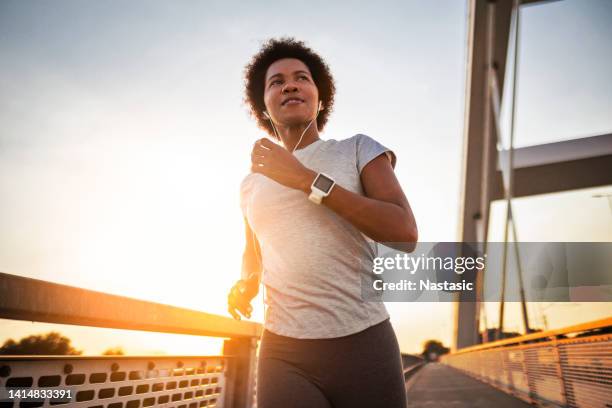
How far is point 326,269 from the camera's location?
1075 millimetres

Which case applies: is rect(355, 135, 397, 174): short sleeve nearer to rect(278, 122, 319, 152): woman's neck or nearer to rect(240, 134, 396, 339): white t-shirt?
rect(240, 134, 396, 339): white t-shirt

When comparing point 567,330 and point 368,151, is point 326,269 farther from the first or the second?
point 567,330

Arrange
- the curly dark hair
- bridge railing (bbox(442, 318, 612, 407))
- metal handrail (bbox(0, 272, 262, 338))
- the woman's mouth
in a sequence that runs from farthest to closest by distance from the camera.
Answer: bridge railing (bbox(442, 318, 612, 407)) < the curly dark hair < the woman's mouth < metal handrail (bbox(0, 272, 262, 338))

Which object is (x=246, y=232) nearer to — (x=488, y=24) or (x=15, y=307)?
(x=15, y=307)

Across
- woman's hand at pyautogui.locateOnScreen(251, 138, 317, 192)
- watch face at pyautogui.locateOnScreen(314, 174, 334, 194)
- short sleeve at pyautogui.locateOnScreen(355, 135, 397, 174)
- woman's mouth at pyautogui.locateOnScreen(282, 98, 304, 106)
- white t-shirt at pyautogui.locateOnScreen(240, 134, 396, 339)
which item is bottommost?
white t-shirt at pyautogui.locateOnScreen(240, 134, 396, 339)

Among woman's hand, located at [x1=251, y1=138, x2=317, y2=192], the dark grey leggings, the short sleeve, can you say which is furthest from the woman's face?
the dark grey leggings

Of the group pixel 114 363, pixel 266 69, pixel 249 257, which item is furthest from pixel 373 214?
pixel 266 69

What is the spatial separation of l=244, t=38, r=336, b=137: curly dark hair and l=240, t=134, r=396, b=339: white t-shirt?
2.87 ft

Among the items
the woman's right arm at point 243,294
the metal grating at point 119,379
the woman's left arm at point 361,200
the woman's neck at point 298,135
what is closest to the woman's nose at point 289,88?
the woman's neck at point 298,135

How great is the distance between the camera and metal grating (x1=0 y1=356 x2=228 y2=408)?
3.44ft

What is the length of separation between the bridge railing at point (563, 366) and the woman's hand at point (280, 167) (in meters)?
2.82

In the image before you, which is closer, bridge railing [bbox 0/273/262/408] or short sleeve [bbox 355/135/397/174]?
bridge railing [bbox 0/273/262/408]

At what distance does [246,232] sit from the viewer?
1.55 metres

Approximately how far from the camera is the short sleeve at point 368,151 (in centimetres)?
114
